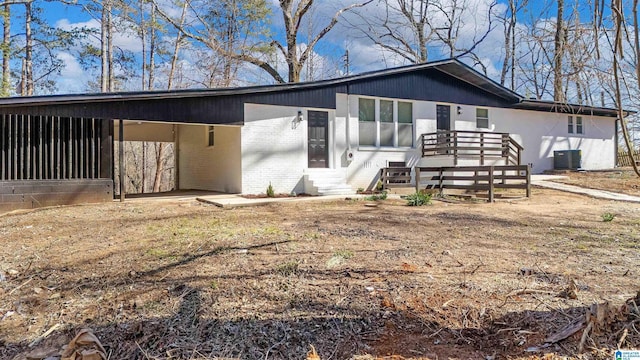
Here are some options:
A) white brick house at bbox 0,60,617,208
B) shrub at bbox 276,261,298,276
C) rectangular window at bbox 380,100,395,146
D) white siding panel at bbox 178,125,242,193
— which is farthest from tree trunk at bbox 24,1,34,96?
shrub at bbox 276,261,298,276

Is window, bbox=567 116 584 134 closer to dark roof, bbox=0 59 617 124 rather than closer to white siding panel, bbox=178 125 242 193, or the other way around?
dark roof, bbox=0 59 617 124

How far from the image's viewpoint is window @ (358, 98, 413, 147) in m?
13.6

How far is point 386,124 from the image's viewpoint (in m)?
14.0

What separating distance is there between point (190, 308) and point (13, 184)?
304 inches

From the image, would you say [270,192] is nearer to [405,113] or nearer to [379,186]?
[379,186]

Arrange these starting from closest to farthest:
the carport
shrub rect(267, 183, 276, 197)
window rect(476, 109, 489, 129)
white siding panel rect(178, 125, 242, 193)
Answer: the carport < shrub rect(267, 183, 276, 197) < white siding panel rect(178, 125, 242, 193) < window rect(476, 109, 489, 129)

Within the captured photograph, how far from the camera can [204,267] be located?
384 centimetres

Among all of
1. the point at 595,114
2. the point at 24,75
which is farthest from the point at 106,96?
the point at 595,114

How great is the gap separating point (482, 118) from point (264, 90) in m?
9.46

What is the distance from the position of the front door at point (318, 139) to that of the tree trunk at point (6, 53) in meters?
13.4

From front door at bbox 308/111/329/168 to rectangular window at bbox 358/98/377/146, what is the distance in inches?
53.1

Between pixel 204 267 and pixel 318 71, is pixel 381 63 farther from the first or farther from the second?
pixel 204 267

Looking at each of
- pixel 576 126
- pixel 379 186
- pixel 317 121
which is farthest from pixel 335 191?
pixel 576 126

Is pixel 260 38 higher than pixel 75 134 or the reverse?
higher
